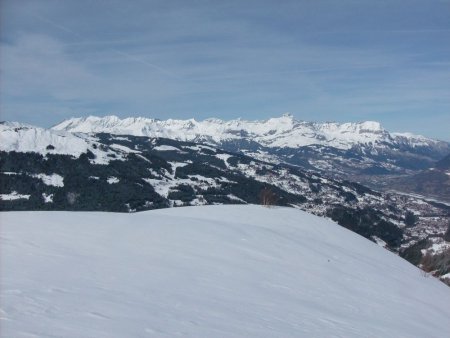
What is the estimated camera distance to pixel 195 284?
36.1ft

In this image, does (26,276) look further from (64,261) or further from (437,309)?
(437,309)

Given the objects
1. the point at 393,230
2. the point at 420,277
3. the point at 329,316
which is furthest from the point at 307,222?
the point at 393,230

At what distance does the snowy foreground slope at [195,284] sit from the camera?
7.64 metres

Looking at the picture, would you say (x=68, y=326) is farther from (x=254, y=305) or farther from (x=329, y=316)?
(x=329, y=316)

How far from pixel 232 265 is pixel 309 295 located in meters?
2.68

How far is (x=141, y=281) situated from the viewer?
1038cm

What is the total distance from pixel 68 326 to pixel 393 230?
7715 inches

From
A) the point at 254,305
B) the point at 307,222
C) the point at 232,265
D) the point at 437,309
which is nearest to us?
the point at 254,305

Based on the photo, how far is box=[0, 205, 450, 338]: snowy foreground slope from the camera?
25.1 feet

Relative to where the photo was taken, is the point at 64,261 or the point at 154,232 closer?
the point at 64,261

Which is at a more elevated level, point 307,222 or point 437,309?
point 307,222

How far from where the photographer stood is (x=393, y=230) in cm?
18612

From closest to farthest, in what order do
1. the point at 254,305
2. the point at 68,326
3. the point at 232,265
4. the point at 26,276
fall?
the point at 68,326, the point at 26,276, the point at 254,305, the point at 232,265

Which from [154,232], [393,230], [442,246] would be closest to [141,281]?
[154,232]
